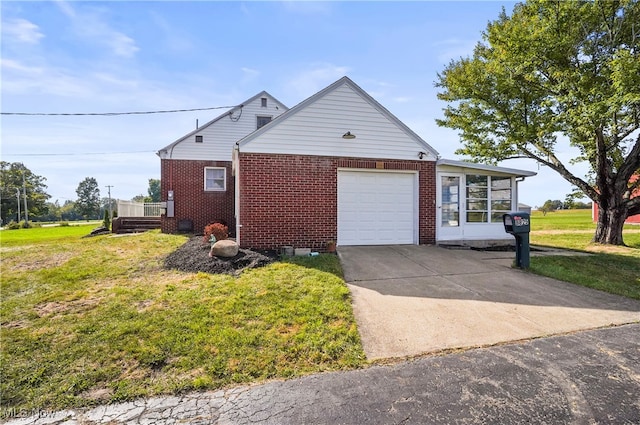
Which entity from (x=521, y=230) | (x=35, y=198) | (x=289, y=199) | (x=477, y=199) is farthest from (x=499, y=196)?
(x=35, y=198)

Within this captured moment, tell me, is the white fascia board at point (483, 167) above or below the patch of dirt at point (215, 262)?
above

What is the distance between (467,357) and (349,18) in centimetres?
799

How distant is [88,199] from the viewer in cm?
8656

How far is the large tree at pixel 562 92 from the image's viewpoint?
10125 millimetres

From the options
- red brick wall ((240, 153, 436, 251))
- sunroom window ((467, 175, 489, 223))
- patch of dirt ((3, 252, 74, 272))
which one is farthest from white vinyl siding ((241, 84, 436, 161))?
patch of dirt ((3, 252, 74, 272))

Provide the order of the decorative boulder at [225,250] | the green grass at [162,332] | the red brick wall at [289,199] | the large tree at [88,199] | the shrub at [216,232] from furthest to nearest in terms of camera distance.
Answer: the large tree at [88,199] → the shrub at [216,232] → the red brick wall at [289,199] → the decorative boulder at [225,250] → the green grass at [162,332]

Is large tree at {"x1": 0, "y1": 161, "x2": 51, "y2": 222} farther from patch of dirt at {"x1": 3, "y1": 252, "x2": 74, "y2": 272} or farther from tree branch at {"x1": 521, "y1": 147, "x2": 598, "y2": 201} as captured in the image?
tree branch at {"x1": 521, "y1": 147, "x2": 598, "y2": 201}

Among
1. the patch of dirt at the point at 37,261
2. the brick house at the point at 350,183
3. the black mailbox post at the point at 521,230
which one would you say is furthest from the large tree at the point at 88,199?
the black mailbox post at the point at 521,230

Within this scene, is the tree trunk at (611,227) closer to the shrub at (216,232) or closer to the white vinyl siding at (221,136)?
the shrub at (216,232)

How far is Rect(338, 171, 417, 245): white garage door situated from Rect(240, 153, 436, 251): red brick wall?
314 mm

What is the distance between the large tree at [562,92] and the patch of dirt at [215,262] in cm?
1103

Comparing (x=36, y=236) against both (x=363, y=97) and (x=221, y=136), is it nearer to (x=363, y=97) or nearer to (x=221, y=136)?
(x=221, y=136)

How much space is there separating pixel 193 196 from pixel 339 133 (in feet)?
29.3

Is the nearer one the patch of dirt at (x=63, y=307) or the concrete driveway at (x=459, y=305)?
the concrete driveway at (x=459, y=305)
